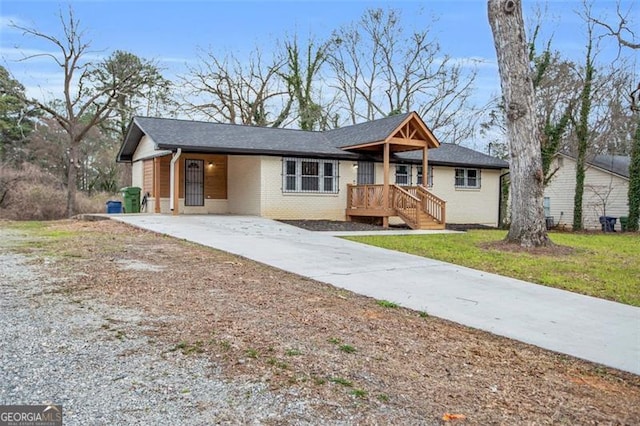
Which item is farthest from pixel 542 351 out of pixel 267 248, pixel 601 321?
pixel 267 248

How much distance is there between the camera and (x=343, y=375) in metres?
3.23

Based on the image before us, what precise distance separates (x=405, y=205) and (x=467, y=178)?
5.91 metres

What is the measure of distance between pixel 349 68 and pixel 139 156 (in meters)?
18.2

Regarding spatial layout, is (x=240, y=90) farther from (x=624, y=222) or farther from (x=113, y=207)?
(x=624, y=222)

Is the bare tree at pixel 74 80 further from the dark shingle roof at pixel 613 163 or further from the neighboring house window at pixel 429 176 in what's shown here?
the dark shingle roof at pixel 613 163

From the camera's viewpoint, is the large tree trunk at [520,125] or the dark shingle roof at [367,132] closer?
the large tree trunk at [520,125]

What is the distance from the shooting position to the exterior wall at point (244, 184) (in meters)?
17.0

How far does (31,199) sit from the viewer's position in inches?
843

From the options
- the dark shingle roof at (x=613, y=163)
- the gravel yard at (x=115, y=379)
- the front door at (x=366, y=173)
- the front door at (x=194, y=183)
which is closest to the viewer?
the gravel yard at (x=115, y=379)

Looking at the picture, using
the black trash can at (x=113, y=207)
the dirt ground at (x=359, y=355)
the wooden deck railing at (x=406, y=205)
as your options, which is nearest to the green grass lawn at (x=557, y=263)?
the dirt ground at (x=359, y=355)

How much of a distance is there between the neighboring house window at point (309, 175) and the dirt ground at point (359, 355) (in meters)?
11.1

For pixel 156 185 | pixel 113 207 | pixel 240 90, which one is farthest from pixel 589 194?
pixel 113 207

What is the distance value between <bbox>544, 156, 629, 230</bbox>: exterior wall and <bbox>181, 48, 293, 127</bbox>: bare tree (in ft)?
56.6

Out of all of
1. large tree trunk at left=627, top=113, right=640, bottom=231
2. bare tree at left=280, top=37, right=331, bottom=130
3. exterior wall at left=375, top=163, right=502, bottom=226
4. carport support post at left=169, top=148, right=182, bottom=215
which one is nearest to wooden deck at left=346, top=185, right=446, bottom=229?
exterior wall at left=375, top=163, right=502, bottom=226
